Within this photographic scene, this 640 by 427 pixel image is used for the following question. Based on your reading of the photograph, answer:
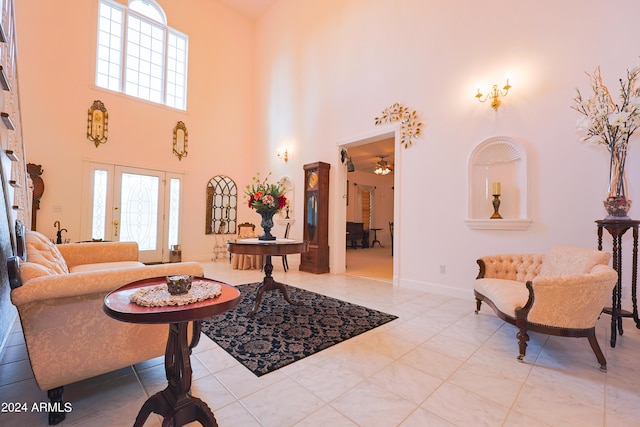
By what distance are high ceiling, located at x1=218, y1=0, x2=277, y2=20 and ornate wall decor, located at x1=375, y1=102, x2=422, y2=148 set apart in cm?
546

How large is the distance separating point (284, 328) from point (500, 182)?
3.31m

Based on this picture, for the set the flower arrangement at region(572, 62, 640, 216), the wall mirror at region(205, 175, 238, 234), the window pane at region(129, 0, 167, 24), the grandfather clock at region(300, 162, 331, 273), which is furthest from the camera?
the wall mirror at region(205, 175, 238, 234)

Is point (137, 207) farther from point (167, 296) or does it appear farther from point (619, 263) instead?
point (619, 263)

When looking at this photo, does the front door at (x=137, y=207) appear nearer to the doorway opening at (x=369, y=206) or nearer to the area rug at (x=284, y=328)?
the area rug at (x=284, y=328)

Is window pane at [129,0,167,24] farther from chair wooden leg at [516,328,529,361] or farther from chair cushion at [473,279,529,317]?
chair wooden leg at [516,328,529,361]

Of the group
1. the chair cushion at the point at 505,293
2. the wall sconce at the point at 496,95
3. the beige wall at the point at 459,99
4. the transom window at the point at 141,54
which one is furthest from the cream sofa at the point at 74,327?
→ the transom window at the point at 141,54

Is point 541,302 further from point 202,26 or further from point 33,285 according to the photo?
point 202,26

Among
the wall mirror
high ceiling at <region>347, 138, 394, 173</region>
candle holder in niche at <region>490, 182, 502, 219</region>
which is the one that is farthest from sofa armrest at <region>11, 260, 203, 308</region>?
high ceiling at <region>347, 138, 394, 173</region>

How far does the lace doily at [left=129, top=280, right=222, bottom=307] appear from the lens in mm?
1123

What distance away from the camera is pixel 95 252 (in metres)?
3.39

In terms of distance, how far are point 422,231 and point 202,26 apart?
7.65 m

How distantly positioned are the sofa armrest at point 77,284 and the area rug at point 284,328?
93 cm

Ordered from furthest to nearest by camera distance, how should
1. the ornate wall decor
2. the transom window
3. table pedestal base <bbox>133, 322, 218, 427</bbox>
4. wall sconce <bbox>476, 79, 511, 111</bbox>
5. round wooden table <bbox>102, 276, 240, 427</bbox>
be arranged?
the transom window < the ornate wall decor < wall sconce <bbox>476, 79, 511, 111</bbox> < table pedestal base <bbox>133, 322, 218, 427</bbox> < round wooden table <bbox>102, 276, 240, 427</bbox>

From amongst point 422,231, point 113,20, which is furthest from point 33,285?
point 113,20
